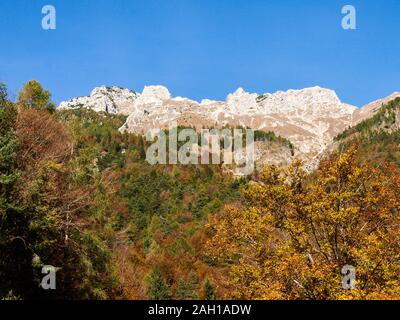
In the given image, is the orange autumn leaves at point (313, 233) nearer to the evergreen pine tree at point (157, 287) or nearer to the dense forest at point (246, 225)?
the dense forest at point (246, 225)

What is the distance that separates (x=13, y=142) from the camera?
2547cm

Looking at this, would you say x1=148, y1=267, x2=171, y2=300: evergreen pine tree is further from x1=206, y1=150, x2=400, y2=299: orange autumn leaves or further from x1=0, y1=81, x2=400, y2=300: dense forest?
x1=206, y1=150, x2=400, y2=299: orange autumn leaves

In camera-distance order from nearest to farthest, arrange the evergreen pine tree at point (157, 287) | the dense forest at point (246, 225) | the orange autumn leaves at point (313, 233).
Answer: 1. the orange autumn leaves at point (313, 233)
2. the dense forest at point (246, 225)
3. the evergreen pine tree at point (157, 287)

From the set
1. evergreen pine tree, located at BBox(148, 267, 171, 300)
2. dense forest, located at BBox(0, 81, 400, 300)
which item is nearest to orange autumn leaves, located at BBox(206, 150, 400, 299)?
dense forest, located at BBox(0, 81, 400, 300)

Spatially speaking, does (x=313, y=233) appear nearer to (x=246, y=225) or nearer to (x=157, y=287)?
(x=246, y=225)

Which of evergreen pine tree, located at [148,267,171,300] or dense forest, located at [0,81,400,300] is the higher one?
dense forest, located at [0,81,400,300]

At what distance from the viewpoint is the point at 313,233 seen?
19.9m

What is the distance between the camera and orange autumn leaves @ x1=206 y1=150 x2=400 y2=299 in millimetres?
18062

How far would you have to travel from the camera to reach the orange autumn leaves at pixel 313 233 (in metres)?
18.1

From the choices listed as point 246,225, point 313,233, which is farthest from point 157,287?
point 313,233

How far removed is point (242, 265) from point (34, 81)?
1569 inches

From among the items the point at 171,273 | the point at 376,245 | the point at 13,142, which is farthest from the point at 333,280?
the point at 171,273

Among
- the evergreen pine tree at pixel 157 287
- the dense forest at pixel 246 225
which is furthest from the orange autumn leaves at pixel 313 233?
the evergreen pine tree at pixel 157 287
